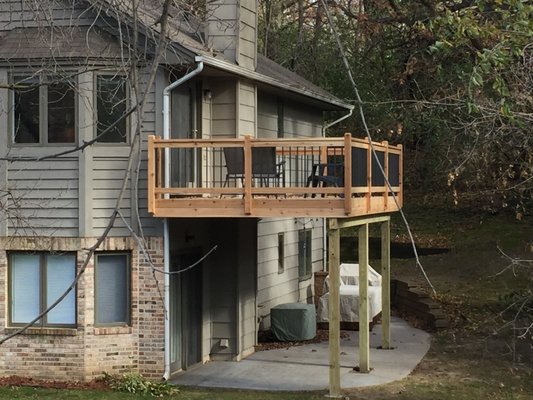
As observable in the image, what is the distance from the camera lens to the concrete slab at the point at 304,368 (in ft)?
42.5

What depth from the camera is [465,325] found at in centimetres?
1786

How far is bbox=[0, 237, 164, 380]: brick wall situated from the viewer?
12.7 metres

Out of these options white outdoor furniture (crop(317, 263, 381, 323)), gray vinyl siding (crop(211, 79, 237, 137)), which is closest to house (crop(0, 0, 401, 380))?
gray vinyl siding (crop(211, 79, 237, 137))

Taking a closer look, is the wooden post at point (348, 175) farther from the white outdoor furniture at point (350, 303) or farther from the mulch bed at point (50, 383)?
the white outdoor furniture at point (350, 303)

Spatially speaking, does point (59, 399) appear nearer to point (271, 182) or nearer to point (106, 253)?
point (106, 253)

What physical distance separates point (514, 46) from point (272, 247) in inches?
300

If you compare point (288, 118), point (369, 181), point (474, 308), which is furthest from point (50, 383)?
point (474, 308)

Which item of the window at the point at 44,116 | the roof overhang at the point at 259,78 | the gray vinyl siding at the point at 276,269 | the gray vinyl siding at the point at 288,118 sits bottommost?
the gray vinyl siding at the point at 276,269

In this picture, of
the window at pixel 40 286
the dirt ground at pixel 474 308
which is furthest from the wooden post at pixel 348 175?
the window at pixel 40 286

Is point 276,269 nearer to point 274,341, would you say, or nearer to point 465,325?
point 274,341

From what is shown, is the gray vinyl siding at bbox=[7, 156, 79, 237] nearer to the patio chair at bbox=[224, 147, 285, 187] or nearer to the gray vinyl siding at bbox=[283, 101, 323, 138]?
the patio chair at bbox=[224, 147, 285, 187]

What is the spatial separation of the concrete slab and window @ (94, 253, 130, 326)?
140cm

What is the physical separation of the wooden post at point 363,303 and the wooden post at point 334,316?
154cm

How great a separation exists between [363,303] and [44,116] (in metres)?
5.96
